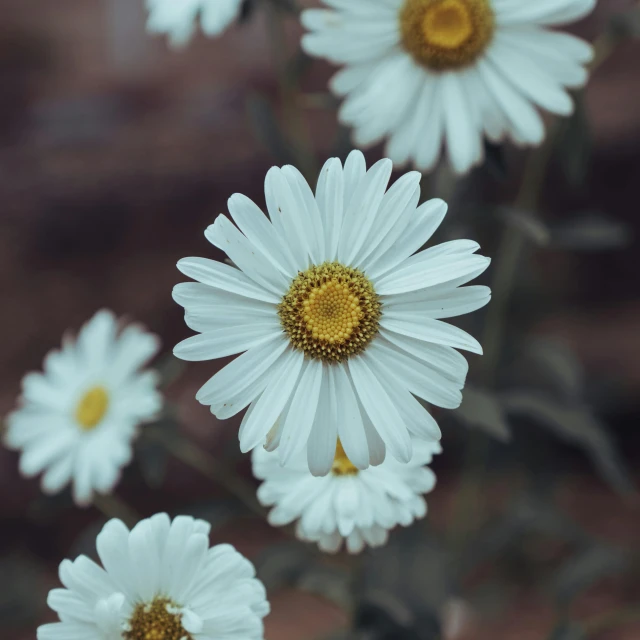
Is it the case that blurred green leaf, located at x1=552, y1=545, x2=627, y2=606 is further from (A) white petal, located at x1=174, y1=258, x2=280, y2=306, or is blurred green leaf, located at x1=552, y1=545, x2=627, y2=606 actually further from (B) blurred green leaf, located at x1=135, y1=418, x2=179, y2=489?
(A) white petal, located at x1=174, y1=258, x2=280, y2=306

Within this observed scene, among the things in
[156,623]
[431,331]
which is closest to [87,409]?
[156,623]

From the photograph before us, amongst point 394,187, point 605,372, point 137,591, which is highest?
point 605,372

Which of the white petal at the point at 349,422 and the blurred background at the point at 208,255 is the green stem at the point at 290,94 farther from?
the white petal at the point at 349,422

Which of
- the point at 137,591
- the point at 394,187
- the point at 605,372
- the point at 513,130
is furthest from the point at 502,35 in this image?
the point at 605,372

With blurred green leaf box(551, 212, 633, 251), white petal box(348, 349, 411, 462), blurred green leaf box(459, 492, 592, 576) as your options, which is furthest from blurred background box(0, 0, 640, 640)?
white petal box(348, 349, 411, 462)

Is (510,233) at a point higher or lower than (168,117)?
lower

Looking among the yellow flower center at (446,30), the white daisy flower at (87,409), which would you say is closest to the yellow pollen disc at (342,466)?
the white daisy flower at (87,409)

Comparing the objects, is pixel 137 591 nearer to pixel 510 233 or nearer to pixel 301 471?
pixel 301 471
